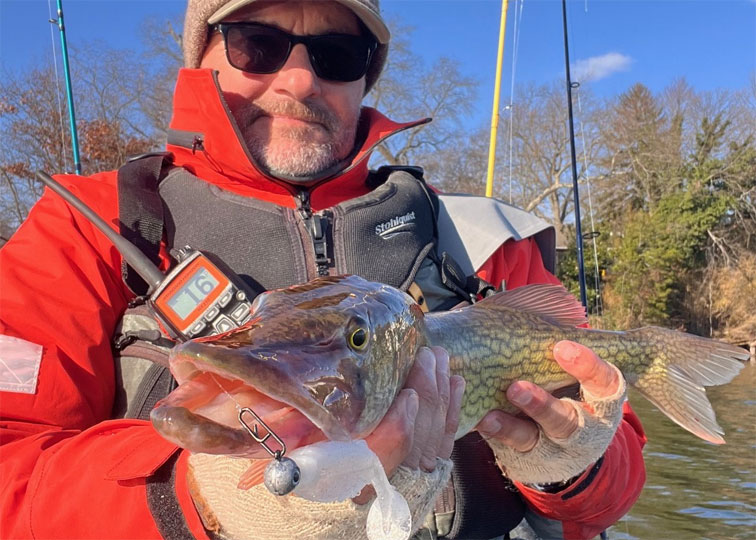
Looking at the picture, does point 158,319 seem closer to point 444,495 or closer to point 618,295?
point 444,495

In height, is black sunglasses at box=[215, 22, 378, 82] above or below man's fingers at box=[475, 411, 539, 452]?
above

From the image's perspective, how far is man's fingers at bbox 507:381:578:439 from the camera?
1.94 m

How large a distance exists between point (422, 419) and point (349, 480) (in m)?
0.35

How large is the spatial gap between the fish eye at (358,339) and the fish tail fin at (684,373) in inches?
57.8

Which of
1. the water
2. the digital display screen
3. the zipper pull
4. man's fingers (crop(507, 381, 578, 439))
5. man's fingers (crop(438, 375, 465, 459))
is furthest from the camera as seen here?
the water

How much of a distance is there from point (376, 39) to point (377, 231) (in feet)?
3.60

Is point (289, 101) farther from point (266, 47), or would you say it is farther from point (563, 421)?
point (563, 421)

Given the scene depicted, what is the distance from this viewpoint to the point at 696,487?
8078mm

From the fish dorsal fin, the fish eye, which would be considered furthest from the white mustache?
the fish eye

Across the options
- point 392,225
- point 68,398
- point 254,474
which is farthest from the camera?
point 392,225

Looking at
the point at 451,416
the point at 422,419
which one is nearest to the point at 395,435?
the point at 422,419

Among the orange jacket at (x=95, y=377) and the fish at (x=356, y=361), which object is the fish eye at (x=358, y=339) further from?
the orange jacket at (x=95, y=377)

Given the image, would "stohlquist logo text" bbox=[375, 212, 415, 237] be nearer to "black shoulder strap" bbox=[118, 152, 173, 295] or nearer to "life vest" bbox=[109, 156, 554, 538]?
"life vest" bbox=[109, 156, 554, 538]

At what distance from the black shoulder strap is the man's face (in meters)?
0.47
